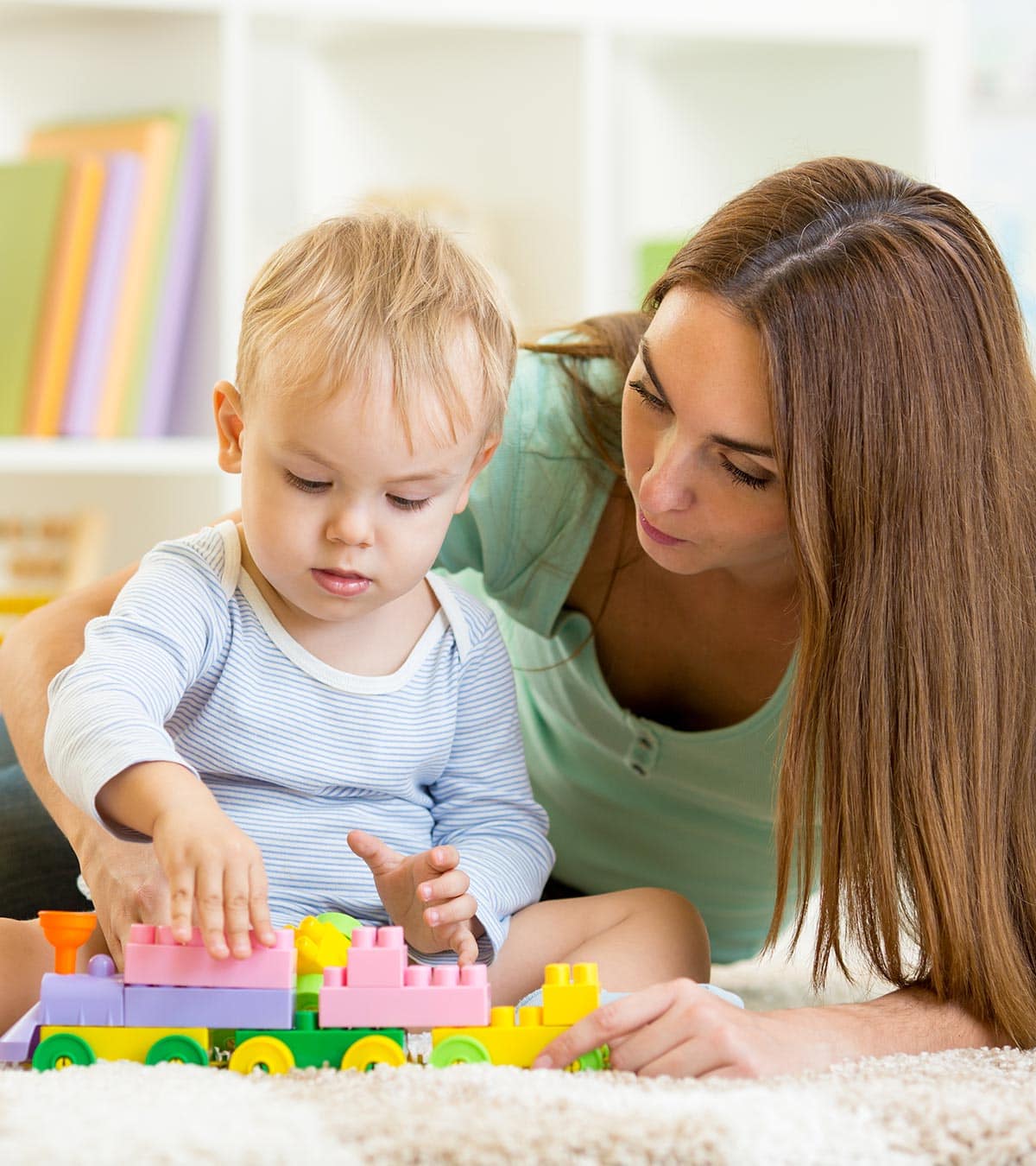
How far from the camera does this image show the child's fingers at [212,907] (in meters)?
0.79

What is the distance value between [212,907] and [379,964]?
106mm

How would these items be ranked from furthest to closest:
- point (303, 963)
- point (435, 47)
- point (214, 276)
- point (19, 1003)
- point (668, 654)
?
point (435, 47), point (214, 276), point (668, 654), point (19, 1003), point (303, 963)

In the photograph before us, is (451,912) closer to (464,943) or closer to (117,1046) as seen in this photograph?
(464,943)

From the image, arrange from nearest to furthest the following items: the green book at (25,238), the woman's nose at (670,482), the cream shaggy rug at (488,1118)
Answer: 1. the cream shaggy rug at (488,1118)
2. the woman's nose at (670,482)
3. the green book at (25,238)

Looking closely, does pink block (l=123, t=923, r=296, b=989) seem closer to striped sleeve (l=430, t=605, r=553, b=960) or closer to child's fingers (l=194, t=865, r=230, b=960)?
child's fingers (l=194, t=865, r=230, b=960)

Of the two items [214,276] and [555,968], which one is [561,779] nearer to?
A: [555,968]

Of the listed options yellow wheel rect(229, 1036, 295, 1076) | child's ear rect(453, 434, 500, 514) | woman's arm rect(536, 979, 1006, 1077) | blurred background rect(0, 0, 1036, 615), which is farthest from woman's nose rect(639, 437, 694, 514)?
blurred background rect(0, 0, 1036, 615)

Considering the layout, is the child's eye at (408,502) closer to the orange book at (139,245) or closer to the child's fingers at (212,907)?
the child's fingers at (212,907)

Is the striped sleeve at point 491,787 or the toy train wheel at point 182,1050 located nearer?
the toy train wheel at point 182,1050

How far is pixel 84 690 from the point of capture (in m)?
0.90

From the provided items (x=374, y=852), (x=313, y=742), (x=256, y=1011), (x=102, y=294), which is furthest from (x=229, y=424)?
(x=102, y=294)

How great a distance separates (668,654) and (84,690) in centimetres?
60

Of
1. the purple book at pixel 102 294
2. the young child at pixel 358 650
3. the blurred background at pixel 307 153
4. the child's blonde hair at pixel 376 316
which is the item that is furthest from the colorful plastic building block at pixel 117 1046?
the purple book at pixel 102 294

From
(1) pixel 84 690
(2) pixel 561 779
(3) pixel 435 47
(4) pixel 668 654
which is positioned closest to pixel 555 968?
(1) pixel 84 690
